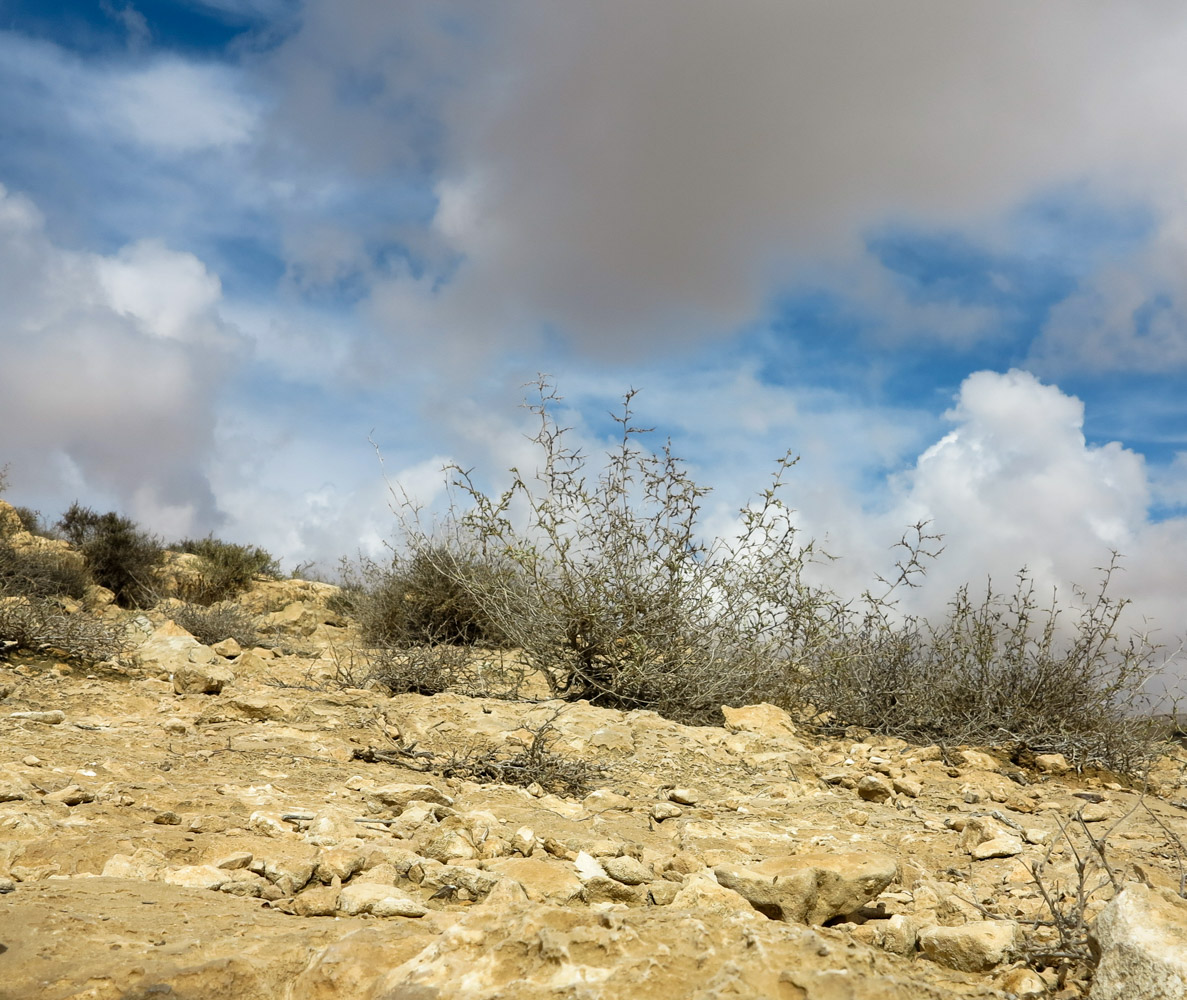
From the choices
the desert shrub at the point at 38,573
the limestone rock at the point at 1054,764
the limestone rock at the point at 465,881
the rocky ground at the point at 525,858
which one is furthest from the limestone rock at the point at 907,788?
the desert shrub at the point at 38,573

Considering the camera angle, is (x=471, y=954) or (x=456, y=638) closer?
(x=471, y=954)

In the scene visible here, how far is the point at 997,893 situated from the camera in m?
2.79

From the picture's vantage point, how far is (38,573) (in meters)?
11.9

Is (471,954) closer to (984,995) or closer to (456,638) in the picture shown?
(984,995)

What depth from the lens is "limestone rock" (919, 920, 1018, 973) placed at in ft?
6.49

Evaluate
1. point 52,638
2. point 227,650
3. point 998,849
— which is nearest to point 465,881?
point 998,849

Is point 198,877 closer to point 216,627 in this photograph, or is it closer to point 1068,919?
point 1068,919

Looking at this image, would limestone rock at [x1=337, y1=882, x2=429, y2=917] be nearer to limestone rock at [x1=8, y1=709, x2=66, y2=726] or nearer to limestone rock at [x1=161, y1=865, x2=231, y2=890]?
limestone rock at [x1=161, y1=865, x2=231, y2=890]

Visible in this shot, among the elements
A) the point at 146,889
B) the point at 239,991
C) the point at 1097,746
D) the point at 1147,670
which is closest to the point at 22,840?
the point at 146,889

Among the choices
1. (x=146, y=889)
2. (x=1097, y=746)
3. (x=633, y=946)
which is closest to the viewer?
(x=633, y=946)

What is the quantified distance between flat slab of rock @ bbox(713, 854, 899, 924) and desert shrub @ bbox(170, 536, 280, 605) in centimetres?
1409

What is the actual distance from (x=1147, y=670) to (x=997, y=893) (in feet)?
17.5

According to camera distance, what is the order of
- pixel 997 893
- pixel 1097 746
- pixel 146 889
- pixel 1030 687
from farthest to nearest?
pixel 1030 687 → pixel 1097 746 → pixel 997 893 → pixel 146 889

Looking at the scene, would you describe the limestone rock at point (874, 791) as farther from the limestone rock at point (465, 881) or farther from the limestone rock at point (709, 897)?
the limestone rock at point (465, 881)
